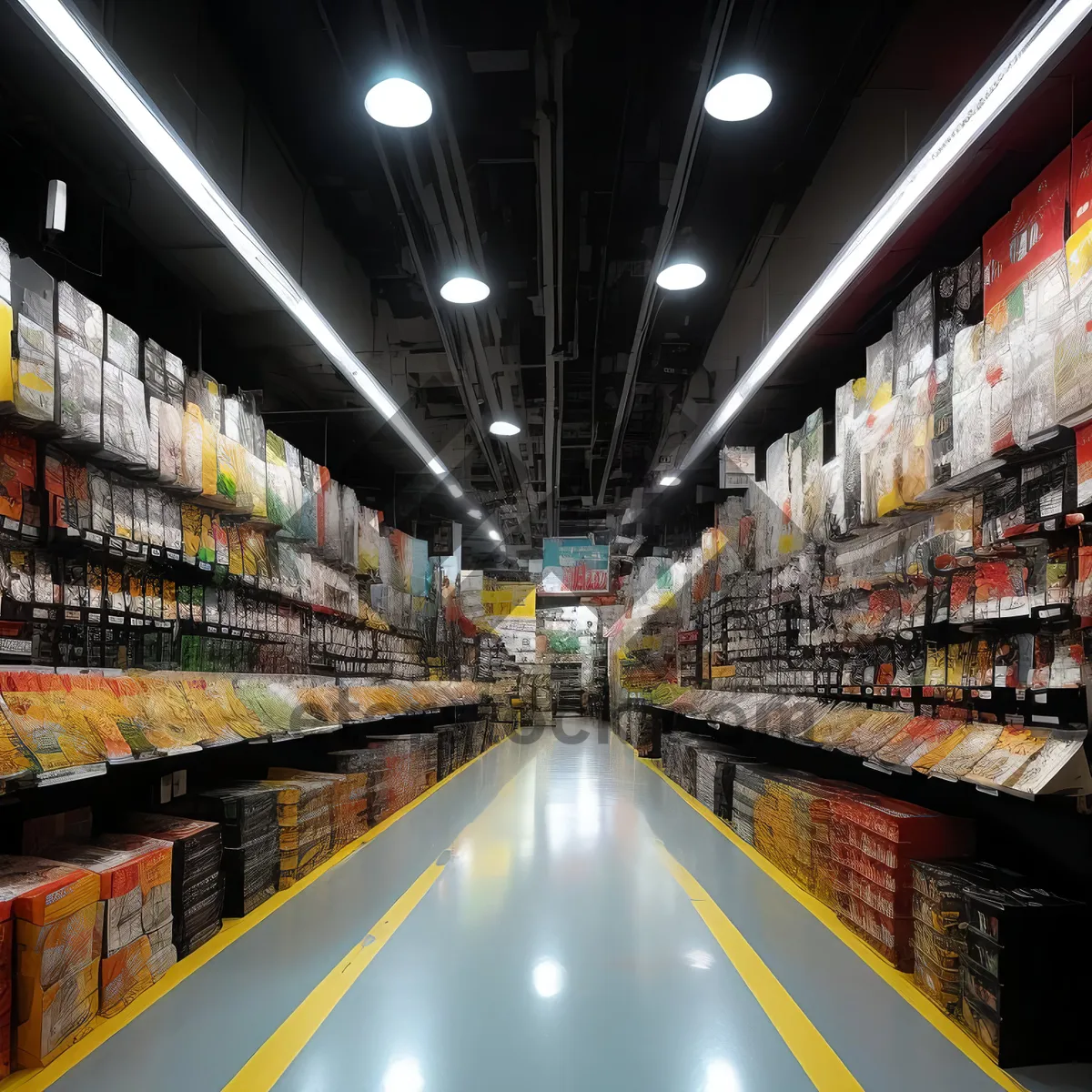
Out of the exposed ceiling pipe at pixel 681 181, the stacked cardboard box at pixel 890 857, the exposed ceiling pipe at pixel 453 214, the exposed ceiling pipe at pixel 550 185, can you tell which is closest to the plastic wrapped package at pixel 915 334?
the exposed ceiling pipe at pixel 681 181

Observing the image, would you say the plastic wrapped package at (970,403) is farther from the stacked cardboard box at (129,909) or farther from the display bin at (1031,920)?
the stacked cardboard box at (129,909)

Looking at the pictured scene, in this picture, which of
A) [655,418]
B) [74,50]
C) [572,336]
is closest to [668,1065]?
[74,50]

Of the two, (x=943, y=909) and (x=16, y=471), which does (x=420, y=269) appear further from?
(x=943, y=909)

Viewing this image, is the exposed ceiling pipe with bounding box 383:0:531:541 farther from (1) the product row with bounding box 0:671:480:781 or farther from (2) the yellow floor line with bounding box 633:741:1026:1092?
(2) the yellow floor line with bounding box 633:741:1026:1092

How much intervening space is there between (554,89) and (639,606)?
490 inches

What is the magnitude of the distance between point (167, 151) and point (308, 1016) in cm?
336

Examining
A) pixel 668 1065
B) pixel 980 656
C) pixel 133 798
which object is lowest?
pixel 668 1065

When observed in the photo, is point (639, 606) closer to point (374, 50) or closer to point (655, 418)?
point (655, 418)

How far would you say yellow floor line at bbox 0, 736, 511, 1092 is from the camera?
2699mm

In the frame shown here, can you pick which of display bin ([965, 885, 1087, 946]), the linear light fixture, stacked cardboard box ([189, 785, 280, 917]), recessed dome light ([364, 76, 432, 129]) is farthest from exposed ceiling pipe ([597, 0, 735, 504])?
stacked cardboard box ([189, 785, 280, 917])

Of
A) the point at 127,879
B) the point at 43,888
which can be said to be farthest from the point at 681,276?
the point at 43,888

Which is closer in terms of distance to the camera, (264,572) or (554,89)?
(554,89)

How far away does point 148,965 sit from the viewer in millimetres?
3496

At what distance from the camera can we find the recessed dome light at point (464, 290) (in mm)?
5695
